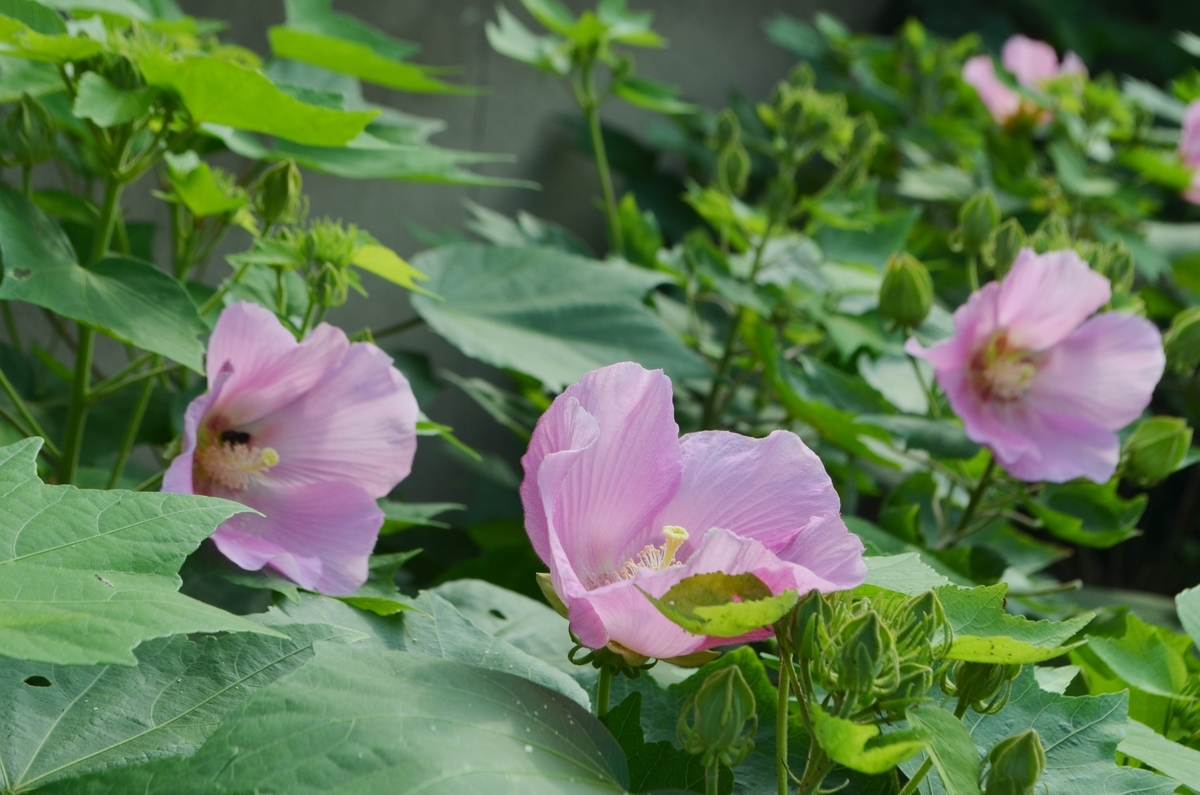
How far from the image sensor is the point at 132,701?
58 centimetres

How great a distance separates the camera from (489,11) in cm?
191

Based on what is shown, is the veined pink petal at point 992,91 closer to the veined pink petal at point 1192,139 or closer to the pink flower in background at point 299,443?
the veined pink petal at point 1192,139

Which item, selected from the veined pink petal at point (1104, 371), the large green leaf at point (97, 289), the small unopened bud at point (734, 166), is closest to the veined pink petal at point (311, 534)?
the large green leaf at point (97, 289)

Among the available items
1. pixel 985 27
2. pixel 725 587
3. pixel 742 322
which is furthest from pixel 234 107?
pixel 985 27

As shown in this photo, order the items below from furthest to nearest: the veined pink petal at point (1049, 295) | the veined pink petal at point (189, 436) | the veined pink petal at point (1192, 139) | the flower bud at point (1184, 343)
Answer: the veined pink petal at point (1192, 139) → the flower bud at point (1184, 343) → the veined pink petal at point (1049, 295) → the veined pink petal at point (189, 436)

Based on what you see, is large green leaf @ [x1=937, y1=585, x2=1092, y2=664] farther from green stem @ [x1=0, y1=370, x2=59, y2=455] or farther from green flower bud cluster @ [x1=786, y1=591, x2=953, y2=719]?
green stem @ [x1=0, y1=370, x2=59, y2=455]

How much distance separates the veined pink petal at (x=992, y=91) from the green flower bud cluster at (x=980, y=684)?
1.85m

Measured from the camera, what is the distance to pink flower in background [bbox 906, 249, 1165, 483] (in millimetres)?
1002

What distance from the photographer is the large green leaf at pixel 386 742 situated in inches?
17.5

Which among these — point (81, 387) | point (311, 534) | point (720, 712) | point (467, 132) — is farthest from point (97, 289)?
point (467, 132)

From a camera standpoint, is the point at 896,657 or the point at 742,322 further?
the point at 742,322

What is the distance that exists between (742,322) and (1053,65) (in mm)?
1294

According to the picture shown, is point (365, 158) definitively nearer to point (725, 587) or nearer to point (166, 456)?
point (166, 456)

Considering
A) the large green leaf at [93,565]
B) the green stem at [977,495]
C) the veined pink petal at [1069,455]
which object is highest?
the large green leaf at [93,565]
